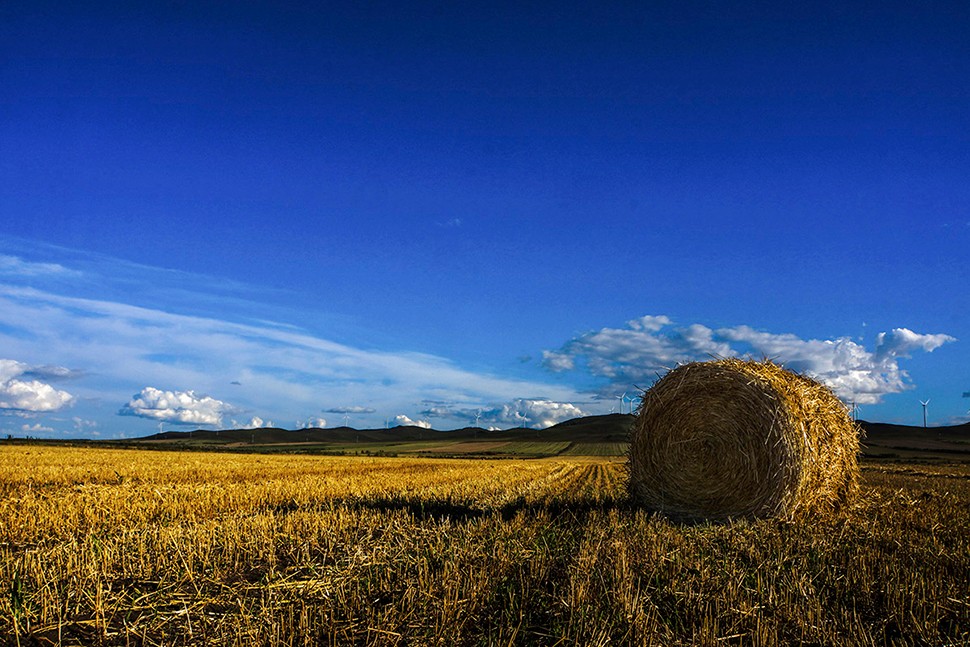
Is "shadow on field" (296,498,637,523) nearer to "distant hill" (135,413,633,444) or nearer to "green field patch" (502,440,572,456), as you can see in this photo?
"green field patch" (502,440,572,456)

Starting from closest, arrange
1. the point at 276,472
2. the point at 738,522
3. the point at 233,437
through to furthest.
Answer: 1. the point at 738,522
2. the point at 276,472
3. the point at 233,437

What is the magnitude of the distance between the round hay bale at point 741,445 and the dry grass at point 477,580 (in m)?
0.67

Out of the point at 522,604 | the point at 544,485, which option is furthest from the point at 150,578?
the point at 544,485

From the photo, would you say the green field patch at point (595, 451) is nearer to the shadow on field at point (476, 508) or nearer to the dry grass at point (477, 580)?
the shadow on field at point (476, 508)

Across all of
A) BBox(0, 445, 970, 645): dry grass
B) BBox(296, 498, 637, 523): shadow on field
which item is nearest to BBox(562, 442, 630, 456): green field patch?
BBox(296, 498, 637, 523): shadow on field

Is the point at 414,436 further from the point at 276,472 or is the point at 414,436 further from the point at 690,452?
the point at 690,452

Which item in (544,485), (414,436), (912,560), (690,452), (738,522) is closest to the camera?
(912,560)

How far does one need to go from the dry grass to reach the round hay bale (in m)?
0.67

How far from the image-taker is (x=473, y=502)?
1179 centimetres

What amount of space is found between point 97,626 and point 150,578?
1.36 meters

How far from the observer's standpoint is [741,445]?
1046cm

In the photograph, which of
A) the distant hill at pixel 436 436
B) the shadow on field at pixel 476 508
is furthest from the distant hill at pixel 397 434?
the shadow on field at pixel 476 508

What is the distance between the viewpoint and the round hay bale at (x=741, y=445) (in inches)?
392

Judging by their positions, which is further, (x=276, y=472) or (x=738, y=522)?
(x=276, y=472)
